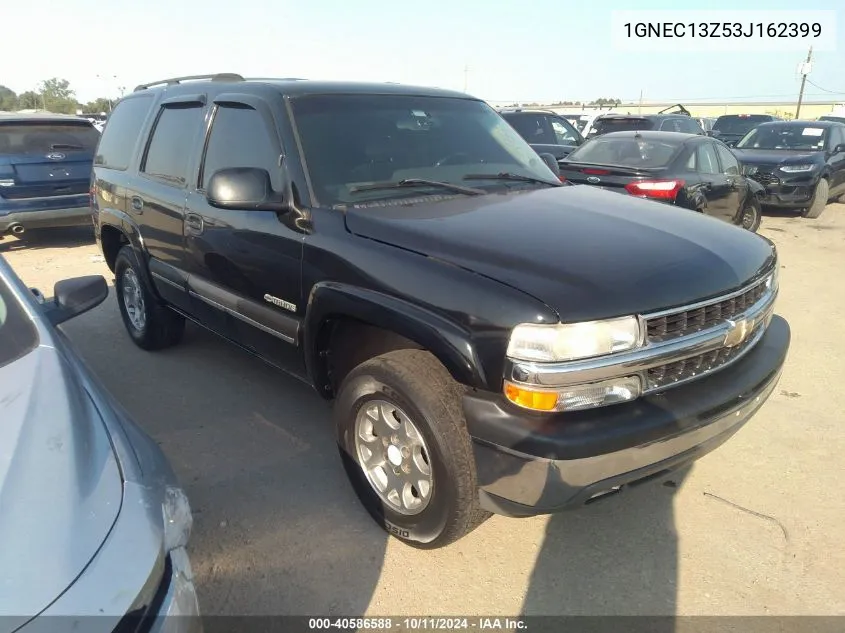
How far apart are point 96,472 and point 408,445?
3.98ft

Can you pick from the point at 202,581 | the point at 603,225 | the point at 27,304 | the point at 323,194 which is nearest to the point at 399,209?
the point at 323,194

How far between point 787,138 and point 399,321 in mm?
12454

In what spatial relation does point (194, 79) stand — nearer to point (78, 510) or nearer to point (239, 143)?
point (239, 143)

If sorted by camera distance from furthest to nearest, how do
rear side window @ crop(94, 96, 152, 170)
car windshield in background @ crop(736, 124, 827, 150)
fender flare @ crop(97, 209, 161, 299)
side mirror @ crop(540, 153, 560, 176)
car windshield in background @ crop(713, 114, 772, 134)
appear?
car windshield in background @ crop(713, 114, 772, 134)
car windshield in background @ crop(736, 124, 827, 150)
rear side window @ crop(94, 96, 152, 170)
fender flare @ crop(97, 209, 161, 299)
side mirror @ crop(540, 153, 560, 176)

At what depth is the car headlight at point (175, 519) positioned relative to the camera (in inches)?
67.9

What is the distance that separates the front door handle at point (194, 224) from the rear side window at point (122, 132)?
1.26 m

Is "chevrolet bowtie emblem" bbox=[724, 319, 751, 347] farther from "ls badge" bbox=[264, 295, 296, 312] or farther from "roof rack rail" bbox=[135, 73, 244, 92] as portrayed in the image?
"roof rack rail" bbox=[135, 73, 244, 92]

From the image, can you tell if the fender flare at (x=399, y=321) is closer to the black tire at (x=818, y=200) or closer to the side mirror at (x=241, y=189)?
the side mirror at (x=241, y=189)

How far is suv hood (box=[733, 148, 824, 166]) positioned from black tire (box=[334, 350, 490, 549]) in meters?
10.2

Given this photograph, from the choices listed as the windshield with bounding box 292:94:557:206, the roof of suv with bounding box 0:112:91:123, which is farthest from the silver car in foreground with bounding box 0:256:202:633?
the roof of suv with bounding box 0:112:91:123

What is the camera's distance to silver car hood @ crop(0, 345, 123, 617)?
54.3 inches

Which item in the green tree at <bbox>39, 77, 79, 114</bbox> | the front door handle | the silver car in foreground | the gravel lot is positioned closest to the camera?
the silver car in foreground

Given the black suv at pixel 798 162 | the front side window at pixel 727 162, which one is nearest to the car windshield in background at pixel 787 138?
the black suv at pixel 798 162

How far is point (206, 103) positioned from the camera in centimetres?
374
